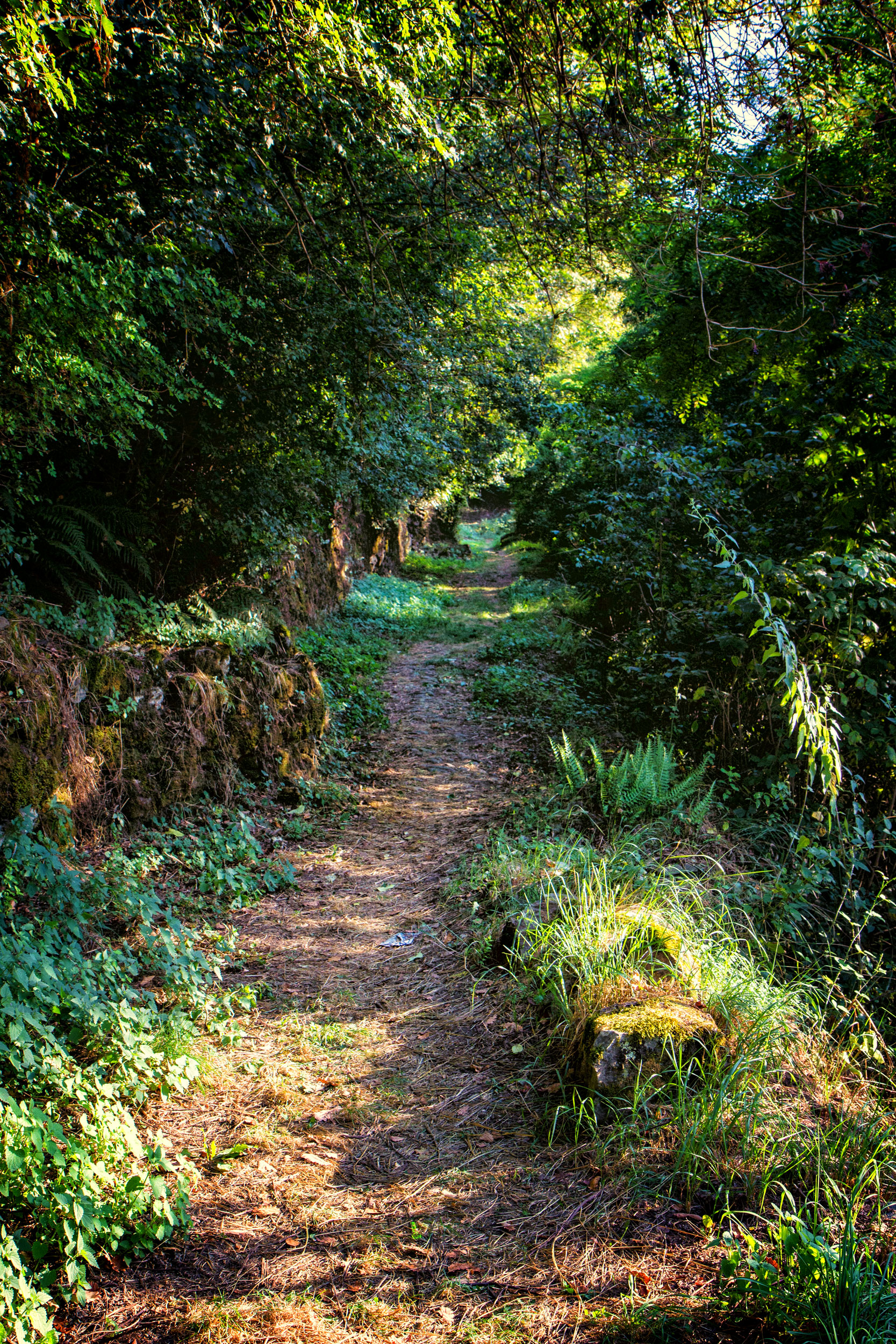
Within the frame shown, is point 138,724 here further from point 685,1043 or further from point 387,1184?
point 685,1043

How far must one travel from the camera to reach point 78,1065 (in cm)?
269

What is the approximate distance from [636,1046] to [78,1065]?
2.08 m

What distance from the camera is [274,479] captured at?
664cm

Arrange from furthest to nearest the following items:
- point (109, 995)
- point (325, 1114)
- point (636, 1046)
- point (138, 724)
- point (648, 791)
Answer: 1. point (138, 724)
2. point (648, 791)
3. point (109, 995)
4. point (325, 1114)
5. point (636, 1046)

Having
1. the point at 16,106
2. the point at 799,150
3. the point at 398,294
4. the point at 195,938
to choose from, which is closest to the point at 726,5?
the point at 799,150

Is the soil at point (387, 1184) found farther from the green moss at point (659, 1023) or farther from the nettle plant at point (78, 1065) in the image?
the green moss at point (659, 1023)

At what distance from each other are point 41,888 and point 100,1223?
186 cm

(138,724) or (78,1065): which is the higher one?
(138,724)

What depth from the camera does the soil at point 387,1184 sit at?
2.10m

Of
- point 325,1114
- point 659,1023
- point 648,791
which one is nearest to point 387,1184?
point 325,1114

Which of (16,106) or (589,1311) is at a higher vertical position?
(16,106)

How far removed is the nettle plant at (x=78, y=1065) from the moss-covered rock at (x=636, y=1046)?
1.51 m

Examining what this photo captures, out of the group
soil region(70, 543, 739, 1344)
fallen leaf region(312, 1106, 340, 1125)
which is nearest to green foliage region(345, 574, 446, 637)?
soil region(70, 543, 739, 1344)

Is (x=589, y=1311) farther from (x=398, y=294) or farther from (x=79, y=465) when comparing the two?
(x=398, y=294)
